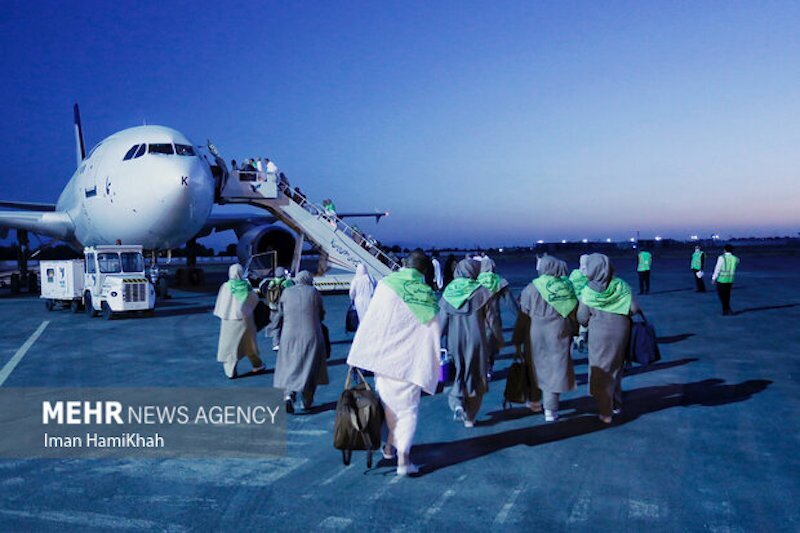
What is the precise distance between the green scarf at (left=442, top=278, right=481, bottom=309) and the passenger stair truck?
1235cm

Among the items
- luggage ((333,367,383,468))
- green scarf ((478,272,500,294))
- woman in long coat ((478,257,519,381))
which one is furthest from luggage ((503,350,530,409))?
luggage ((333,367,383,468))

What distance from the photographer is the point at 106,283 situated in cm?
1678

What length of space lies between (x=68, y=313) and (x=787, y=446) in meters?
18.2

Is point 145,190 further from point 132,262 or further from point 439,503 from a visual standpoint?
point 439,503

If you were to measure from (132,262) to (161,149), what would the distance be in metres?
3.72

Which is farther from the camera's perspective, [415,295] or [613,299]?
[613,299]

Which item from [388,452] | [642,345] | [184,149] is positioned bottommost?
[388,452]

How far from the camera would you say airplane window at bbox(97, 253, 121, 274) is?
17.1 m

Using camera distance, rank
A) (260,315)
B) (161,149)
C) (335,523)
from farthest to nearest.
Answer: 1. (161,149)
2. (260,315)
3. (335,523)

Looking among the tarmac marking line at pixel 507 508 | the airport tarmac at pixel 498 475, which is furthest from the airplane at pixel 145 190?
the tarmac marking line at pixel 507 508

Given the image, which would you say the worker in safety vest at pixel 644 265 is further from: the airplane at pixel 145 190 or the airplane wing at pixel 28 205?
the airplane wing at pixel 28 205

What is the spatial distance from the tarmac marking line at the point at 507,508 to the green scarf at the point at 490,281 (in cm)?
354

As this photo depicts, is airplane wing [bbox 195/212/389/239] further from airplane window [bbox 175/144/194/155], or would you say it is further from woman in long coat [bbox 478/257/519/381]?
woman in long coat [bbox 478/257/519/381]

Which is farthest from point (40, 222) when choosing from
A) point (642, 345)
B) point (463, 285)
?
point (642, 345)
